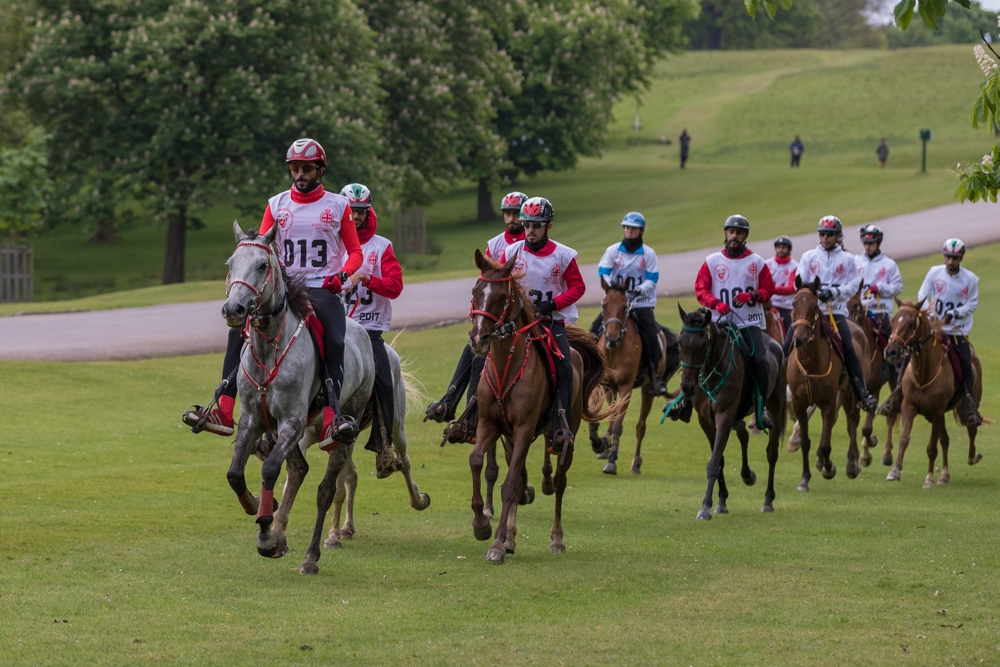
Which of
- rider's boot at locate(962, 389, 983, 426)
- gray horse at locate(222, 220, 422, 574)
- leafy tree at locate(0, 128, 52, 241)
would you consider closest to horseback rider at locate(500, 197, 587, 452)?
gray horse at locate(222, 220, 422, 574)

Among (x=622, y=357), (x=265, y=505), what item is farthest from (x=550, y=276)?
(x=622, y=357)

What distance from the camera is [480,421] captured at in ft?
38.8

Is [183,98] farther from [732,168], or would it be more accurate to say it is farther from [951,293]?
[732,168]

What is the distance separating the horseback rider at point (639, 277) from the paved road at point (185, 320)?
5.95 metres

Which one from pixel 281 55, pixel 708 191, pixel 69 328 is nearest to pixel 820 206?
pixel 708 191

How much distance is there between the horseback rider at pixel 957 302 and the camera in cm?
1828

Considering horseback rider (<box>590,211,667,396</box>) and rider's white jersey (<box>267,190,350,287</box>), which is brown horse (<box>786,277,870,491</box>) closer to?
horseback rider (<box>590,211,667,396</box>)

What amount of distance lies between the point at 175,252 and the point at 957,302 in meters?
30.0

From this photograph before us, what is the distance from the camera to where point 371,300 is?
1298cm

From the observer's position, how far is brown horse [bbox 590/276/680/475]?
17.5 meters

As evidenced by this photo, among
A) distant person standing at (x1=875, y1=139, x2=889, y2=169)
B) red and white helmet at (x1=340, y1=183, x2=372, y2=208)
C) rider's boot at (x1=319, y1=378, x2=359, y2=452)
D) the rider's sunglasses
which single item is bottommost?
rider's boot at (x1=319, y1=378, x2=359, y2=452)

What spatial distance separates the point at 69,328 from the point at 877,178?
44437mm

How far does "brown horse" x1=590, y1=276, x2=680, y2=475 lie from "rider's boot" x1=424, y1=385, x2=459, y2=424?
406 centimetres

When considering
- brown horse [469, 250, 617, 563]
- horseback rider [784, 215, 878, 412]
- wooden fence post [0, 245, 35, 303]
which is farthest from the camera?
wooden fence post [0, 245, 35, 303]
